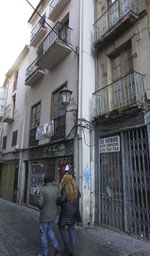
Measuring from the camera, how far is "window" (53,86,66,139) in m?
8.34

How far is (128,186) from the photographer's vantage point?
5594 mm

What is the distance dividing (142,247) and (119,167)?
7.31ft

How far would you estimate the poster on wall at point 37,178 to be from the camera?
30.9ft

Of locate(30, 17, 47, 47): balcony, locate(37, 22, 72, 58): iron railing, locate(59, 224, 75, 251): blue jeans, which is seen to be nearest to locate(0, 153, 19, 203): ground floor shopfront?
locate(37, 22, 72, 58): iron railing

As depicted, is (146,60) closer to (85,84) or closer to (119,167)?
(85,84)

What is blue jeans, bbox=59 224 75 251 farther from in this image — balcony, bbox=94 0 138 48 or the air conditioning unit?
balcony, bbox=94 0 138 48

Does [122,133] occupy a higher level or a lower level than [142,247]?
higher

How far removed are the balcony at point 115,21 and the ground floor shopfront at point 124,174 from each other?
3.26m

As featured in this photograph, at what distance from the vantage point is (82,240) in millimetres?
4961

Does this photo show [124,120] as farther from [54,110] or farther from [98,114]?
[54,110]

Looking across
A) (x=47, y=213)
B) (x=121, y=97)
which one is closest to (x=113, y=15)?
(x=121, y=97)

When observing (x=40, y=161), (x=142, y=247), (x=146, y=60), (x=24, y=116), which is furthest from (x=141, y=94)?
(x=24, y=116)

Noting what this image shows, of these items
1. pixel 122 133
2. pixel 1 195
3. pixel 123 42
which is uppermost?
pixel 123 42

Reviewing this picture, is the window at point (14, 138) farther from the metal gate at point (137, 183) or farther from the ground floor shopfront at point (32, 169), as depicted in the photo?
the metal gate at point (137, 183)
